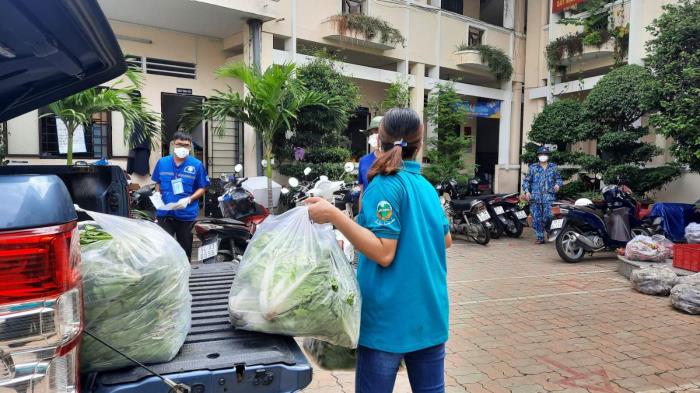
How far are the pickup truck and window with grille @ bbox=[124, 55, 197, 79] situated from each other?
7924mm

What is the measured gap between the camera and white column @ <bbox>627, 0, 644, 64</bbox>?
10344 millimetres

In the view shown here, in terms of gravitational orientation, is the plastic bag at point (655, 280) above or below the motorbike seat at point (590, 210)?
below

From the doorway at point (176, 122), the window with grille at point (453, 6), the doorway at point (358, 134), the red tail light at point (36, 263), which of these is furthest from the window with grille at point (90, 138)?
the window with grille at point (453, 6)

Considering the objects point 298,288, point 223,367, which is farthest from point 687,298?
point 223,367

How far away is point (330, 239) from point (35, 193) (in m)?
0.96

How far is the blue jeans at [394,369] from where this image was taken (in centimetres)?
184

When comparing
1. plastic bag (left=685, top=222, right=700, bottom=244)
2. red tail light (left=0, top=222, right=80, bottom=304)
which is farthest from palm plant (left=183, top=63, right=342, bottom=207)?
red tail light (left=0, top=222, right=80, bottom=304)

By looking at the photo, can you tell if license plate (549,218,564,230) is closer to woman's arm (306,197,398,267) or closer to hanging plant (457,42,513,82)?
hanging plant (457,42,513,82)

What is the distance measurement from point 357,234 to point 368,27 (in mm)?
9546

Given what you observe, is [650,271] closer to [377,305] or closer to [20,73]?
[377,305]

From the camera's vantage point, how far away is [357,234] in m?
1.74

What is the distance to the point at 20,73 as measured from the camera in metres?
1.51

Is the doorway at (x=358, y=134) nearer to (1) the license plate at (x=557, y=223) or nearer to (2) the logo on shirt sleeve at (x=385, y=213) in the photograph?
(1) the license plate at (x=557, y=223)

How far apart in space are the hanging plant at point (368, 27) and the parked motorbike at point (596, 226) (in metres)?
5.44
